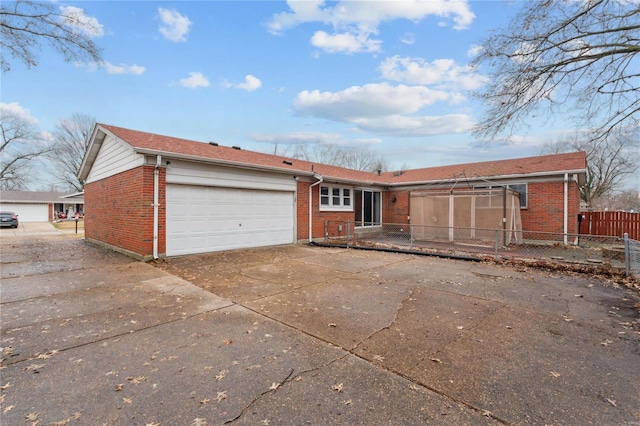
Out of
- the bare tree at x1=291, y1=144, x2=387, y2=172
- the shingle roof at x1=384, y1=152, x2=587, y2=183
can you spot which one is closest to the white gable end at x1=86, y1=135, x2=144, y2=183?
the shingle roof at x1=384, y1=152, x2=587, y2=183

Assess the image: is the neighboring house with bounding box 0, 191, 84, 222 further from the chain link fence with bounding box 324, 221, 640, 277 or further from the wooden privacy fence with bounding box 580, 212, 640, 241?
the wooden privacy fence with bounding box 580, 212, 640, 241

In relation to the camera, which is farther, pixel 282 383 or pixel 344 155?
pixel 344 155

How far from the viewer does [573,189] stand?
12438 mm

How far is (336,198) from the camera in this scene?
14555mm

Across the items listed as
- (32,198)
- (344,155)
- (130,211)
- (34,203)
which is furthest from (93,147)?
(32,198)

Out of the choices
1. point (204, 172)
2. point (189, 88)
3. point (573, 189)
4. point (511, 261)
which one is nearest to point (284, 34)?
point (189, 88)

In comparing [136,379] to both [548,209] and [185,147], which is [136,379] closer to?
[185,147]

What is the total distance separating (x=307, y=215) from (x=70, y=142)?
1588 inches

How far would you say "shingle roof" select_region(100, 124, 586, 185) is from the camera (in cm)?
999

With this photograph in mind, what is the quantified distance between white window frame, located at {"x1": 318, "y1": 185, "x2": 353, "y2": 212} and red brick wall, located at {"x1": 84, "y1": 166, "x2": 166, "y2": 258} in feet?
22.7

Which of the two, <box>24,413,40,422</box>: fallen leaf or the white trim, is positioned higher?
the white trim

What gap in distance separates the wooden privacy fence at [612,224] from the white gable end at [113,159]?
839 inches

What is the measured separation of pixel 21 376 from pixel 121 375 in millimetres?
954

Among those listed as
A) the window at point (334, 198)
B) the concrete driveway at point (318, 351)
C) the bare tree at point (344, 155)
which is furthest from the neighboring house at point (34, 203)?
the concrete driveway at point (318, 351)
